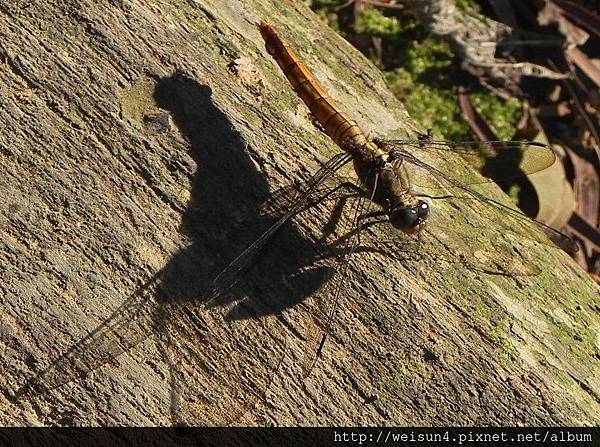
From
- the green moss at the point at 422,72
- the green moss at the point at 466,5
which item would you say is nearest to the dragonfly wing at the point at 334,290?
the green moss at the point at 422,72

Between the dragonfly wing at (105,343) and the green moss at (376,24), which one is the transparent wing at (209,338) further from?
the green moss at (376,24)

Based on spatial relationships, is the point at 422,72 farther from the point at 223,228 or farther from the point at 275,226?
the point at 223,228

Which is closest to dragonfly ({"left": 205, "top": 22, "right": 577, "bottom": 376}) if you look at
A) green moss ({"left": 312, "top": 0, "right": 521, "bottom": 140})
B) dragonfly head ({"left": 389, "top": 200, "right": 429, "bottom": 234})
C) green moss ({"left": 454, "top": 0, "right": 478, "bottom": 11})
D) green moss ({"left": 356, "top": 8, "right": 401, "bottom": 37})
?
dragonfly head ({"left": 389, "top": 200, "right": 429, "bottom": 234})

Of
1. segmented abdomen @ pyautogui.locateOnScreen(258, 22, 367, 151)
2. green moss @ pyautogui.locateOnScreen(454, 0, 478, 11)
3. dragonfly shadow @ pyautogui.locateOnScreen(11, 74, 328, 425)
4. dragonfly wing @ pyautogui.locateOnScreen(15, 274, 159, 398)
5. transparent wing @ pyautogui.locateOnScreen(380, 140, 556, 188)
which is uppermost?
green moss @ pyautogui.locateOnScreen(454, 0, 478, 11)

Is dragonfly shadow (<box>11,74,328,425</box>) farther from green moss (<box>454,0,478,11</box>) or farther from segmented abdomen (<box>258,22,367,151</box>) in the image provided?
green moss (<box>454,0,478,11</box>)

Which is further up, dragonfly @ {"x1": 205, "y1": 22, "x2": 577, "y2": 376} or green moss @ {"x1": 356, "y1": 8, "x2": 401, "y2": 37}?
green moss @ {"x1": 356, "y1": 8, "x2": 401, "y2": 37}

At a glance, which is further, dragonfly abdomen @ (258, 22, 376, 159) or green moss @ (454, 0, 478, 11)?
green moss @ (454, 0, 478, 11)

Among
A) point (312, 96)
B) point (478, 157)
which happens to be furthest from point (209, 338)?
point (478, 157)
